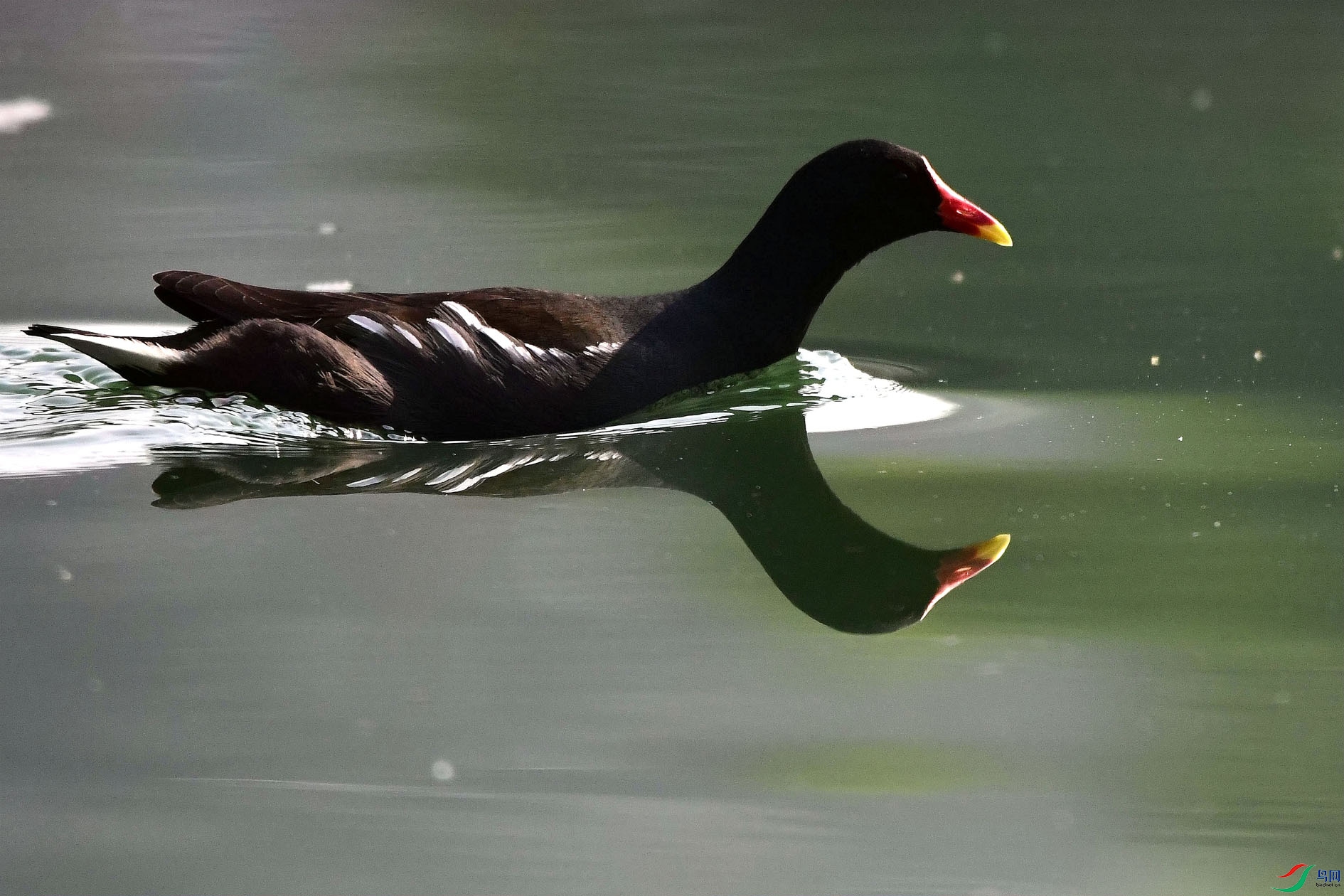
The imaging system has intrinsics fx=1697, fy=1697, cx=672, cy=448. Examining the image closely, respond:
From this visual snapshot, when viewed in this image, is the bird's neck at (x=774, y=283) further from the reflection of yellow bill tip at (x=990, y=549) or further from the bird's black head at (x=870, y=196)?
the reflection of yellow bill tip at (x=990, y=549)

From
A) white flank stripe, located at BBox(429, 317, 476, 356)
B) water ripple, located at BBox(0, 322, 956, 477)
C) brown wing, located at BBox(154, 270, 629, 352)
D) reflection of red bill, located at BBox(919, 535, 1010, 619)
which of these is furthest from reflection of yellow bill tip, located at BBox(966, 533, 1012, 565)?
white flank stripe, located at BBox(429, 317, 476, 356)

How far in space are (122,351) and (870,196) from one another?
2.30 metres

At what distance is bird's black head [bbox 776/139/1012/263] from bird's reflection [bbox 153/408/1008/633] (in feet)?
2.06

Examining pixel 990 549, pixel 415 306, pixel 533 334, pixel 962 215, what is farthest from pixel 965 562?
pixel 415 306

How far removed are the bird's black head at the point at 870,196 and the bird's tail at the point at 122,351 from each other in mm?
1920

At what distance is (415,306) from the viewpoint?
5.02 metres

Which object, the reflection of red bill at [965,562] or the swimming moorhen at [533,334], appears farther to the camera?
the swimming moorhen at [533,334]

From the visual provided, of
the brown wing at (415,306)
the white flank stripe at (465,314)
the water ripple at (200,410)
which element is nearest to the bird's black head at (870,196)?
the water ripple at (200,410)

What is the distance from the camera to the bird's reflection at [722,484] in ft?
12.4

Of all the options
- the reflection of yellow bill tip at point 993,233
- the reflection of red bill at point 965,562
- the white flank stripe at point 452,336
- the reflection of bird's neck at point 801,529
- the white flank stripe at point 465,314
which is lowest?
the reflection of bird's neck at point 801,529

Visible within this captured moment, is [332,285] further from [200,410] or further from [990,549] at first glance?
[990,549]

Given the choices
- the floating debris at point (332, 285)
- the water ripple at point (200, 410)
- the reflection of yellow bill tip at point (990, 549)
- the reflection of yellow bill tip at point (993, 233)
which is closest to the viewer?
the reflection of yellow bill tip at point (990, 549)

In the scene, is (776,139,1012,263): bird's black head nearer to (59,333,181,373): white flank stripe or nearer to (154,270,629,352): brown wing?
(154,270,629,352): brown wing

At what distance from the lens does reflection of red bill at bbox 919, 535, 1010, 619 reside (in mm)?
3773
